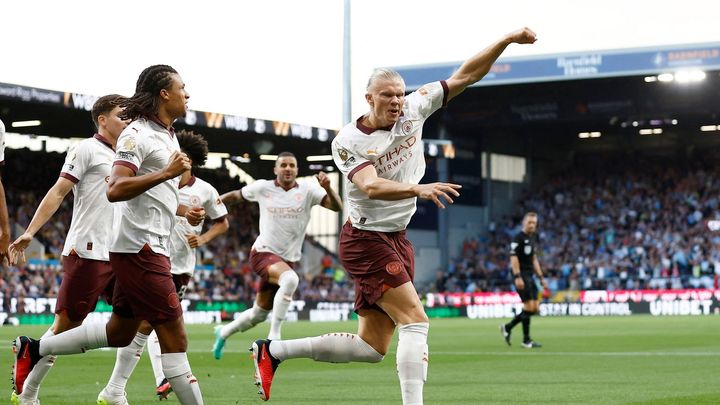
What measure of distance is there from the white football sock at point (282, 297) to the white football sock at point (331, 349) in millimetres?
6687

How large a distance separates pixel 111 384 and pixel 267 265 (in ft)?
21.9

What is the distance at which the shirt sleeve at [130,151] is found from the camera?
7059 mm

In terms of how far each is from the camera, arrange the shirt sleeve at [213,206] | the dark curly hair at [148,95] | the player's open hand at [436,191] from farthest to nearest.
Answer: the shirt sleeve at [213,206] < the dark curly hair at [148,95] < the player's open hand at [436,191]

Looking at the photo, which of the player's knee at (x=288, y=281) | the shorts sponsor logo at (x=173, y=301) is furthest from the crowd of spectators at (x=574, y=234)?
the shorts sponsor logo at (x=173, y=301)

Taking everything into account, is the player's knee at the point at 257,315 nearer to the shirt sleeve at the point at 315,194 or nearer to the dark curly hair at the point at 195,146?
the shirt sleeve at the point at 315,194

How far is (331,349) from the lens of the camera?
8.52 metres

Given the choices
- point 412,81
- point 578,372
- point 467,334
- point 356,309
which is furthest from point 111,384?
point 412,81

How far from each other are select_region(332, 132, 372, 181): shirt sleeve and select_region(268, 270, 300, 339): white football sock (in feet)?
25.4

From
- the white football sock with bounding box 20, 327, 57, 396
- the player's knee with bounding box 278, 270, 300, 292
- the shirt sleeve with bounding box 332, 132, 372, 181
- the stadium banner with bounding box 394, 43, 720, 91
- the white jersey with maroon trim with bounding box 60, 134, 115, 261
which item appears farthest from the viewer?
the stadium banner with bounding box 394, 43, 720, 91

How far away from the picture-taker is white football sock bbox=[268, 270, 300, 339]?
15.6 meters

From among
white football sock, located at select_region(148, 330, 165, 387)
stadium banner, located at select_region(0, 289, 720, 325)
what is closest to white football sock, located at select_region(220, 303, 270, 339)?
white football sock, located at select_region(148, 330, 165, 387)

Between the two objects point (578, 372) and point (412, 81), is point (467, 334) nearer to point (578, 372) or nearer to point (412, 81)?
point (578, 372)

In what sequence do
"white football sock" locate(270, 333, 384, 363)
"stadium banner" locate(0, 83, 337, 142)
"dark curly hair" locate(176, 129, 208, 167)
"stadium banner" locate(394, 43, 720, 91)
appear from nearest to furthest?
"white football sock" locate(270, 333, 384, 363), "dark curly hair" locate(176, 129, 208, 167), "stadium banner" locate(0, 83, 337, 142), "stadium banner" locate(394, 43, 720, 91)

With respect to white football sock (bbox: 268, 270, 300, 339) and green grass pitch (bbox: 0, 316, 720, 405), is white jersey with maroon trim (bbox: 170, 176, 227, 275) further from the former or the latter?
white football sock (bbox: 268, 270, 300, 339)
